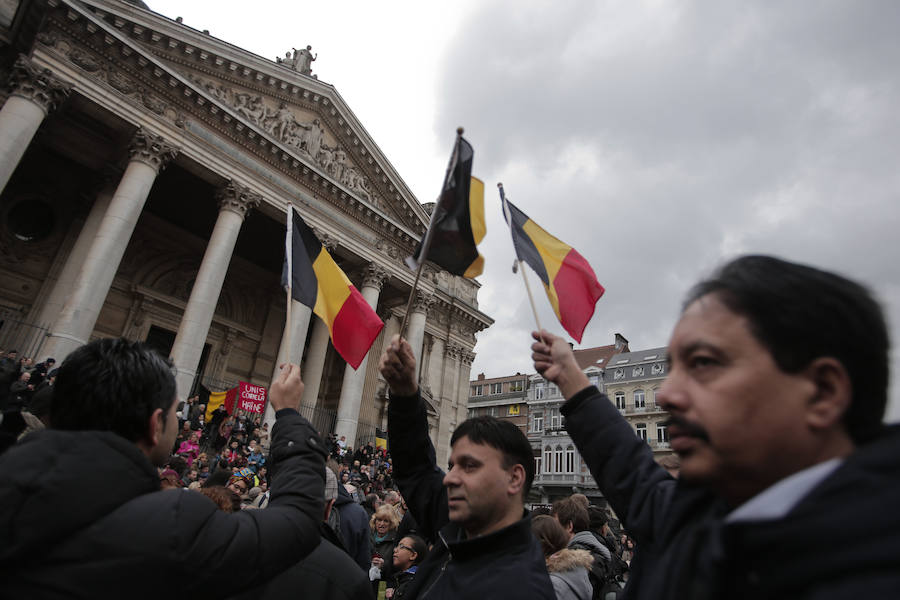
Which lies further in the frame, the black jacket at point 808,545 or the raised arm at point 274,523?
the raised arm at point 274,523

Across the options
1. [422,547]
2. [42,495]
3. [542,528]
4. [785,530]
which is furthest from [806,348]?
[422,547]

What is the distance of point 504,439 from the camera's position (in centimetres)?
221

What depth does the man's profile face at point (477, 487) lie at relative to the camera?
2.03 metres

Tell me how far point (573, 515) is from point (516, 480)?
2.75 metres

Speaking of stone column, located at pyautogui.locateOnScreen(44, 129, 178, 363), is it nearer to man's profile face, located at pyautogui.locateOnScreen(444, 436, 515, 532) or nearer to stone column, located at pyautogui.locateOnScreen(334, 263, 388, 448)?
stone column, located at pyautogui.locateOnScreen(334, 263, 388, 448)

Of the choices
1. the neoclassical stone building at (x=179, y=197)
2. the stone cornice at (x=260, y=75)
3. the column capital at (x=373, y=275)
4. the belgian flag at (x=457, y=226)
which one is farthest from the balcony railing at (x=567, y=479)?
the belgian flag at (x=457, y=226)

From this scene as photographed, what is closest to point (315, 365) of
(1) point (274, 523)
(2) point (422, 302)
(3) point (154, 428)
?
(2) point (422, 302)

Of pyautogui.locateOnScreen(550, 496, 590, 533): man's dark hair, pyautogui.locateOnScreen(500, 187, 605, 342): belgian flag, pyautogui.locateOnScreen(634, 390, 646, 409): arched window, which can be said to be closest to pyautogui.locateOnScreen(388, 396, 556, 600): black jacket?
pyautogui.locateOnScreen(500, 187, 605, 342): belgian flag

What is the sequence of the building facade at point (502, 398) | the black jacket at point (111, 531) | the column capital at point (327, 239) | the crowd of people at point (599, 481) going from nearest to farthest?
the crowd of people at point (599, 481), the black jacket at point (111, 531), the column capital at point (327, 239), the building facade at point (502, 398)

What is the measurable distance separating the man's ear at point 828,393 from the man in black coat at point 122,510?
1581 millimetres

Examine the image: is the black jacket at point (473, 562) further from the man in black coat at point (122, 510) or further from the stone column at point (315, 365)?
the stone column at point (315, 365)

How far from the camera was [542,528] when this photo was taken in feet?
11.6

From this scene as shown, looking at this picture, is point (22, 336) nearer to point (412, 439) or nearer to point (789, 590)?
point (412, 439)

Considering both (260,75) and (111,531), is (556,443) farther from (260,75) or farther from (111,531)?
(111,531)
